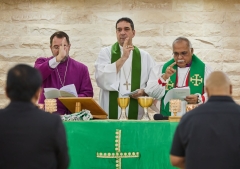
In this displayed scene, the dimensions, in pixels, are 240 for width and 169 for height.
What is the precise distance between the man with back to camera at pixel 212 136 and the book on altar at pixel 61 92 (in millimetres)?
2762

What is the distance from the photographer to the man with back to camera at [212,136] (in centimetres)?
371

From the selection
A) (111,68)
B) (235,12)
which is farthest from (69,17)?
(235,12)

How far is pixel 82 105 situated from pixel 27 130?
9.14 feet

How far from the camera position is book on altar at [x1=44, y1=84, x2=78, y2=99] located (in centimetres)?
632

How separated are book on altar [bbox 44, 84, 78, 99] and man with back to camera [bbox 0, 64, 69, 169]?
271cm

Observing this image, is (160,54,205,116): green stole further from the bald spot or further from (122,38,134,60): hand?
the bald spot

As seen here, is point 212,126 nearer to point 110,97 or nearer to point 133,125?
point 133,125

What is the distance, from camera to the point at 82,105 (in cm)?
630

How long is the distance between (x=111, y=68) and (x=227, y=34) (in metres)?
2.43

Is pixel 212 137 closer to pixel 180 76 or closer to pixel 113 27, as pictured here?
pixel 180 76

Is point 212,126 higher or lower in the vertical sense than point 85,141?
higher

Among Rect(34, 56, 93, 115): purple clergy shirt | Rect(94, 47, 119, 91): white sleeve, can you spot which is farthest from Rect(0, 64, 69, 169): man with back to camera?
Rect(94, 47, 119, 91): white sleeve

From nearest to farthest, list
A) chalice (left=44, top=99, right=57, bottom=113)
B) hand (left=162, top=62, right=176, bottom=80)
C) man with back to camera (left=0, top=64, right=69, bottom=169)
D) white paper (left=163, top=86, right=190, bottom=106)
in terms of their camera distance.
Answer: man with back to camera (left=0, top=64, right=69, bottom=169)
chalice (left=44, top=99, right=57, bottom=113)
white paper (left=163, top=86, right=190, bottom=106)
hand (left=162, top=62, right=176, bottom=80)

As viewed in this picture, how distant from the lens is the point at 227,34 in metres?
8.73
